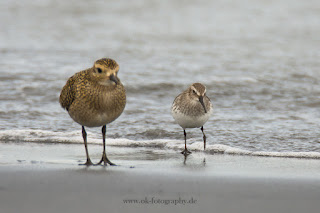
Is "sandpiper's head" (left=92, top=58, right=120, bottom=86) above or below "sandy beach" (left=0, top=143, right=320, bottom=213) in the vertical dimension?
above

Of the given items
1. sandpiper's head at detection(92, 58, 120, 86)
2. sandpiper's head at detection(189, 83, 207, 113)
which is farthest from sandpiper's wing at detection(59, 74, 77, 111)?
sandpiper's head at detection(189, 83, 207, 113)

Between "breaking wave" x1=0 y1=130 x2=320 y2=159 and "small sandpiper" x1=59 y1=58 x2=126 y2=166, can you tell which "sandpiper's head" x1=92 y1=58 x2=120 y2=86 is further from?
"breaking wave" x1=0 y1=130 x2=320 y2=159

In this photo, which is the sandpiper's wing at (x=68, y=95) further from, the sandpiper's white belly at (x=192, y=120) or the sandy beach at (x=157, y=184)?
the sandpiper's white belly at (x=192, y=120)

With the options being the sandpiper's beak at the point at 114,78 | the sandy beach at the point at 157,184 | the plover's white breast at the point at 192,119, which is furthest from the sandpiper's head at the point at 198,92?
the sandpiper's beak at the point at 114,78

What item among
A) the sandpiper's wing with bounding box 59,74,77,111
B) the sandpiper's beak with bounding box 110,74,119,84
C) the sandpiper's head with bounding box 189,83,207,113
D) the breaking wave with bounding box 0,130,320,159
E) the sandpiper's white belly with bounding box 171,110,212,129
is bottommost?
the breaking wave with bounding box 0,130,320,159

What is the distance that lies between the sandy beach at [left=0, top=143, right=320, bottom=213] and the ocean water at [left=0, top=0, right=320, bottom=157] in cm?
85

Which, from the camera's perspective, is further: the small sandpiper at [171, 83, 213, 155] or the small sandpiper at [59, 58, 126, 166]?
the small sandpiper at [171, 83, 213, 155]

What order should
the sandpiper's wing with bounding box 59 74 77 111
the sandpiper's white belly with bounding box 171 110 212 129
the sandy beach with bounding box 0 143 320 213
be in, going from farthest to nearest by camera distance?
the sandpiper's white belly with bounding box 171 110 212 129 → the sandpiper's wing with bounding box 59 74 77 111 → the sandy beach with bounding box 0 143 320 213

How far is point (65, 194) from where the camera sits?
4895mm

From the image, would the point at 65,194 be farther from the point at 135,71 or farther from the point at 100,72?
the point at 135,71

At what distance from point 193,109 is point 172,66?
18.2ft

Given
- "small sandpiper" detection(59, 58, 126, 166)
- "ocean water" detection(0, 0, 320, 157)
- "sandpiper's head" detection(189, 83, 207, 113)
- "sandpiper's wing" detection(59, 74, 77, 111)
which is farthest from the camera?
"ocean water" detection(0, 0, 320, 157)

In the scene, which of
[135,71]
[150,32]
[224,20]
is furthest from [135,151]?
[224,20]

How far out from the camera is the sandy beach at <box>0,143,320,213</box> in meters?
4.70
